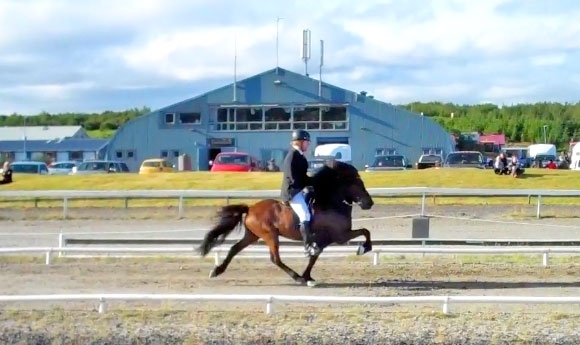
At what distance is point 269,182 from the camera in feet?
106

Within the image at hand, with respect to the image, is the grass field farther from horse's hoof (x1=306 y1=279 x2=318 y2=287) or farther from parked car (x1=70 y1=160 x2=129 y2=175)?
horse's hoof (x1=306 y1=279 x2=318 y2=287)

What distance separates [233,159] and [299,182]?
30251mm

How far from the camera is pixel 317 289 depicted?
41.5 ft

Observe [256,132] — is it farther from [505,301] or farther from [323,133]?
[505,301]

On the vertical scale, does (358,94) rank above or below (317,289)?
above

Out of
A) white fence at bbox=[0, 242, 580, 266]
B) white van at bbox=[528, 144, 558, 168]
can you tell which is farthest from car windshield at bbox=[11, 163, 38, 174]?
white van at bbox=[528, 144, 558, 168]

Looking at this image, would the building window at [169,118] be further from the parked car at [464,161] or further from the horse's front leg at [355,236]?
the horse's front leg at [355,236]

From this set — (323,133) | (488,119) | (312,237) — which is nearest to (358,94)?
(323,133)

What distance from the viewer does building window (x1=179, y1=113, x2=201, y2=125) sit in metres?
60.4

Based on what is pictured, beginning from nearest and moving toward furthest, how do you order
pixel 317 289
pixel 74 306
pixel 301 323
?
1. pixel 301 323
2. pixel 74 306
3. pixel 317 289

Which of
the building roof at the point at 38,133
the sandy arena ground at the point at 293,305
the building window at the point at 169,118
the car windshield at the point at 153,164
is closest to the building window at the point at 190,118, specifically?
the building window at the point at 169,118

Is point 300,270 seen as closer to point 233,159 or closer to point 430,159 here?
point 233,159

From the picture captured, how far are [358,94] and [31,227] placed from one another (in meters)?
37.5

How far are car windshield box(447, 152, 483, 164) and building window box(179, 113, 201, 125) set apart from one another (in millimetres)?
22760
